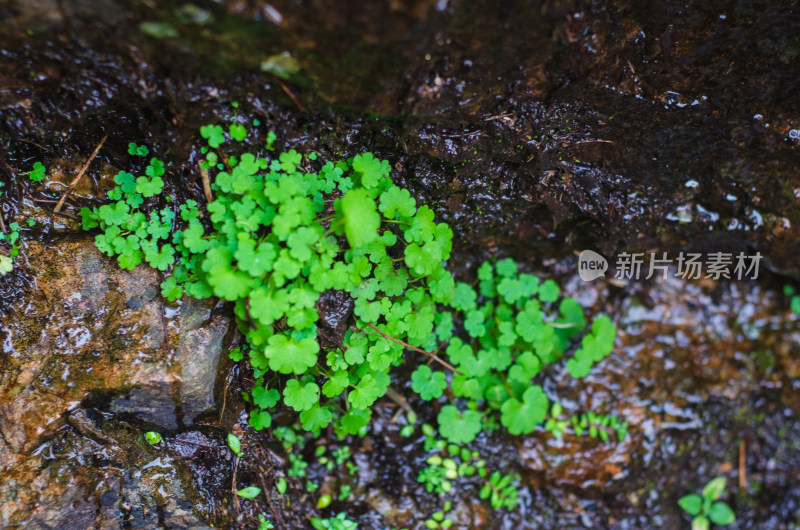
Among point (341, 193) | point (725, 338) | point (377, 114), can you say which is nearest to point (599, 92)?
point (377, 114)

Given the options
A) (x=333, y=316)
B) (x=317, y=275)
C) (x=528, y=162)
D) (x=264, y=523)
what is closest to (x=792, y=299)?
(x=528, y=162)

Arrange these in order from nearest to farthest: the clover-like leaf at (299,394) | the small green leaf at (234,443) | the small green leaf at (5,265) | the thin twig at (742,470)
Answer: the small green leaf at (5,265) < the clover-like leaf at (299,394) < the small green leaf at (234,443) < the thin twig at (742,470)

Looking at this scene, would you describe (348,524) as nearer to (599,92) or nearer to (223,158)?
(223,158)

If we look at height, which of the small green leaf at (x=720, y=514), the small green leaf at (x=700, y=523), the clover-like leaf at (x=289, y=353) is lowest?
the small green leaf at (x=700, y=523)

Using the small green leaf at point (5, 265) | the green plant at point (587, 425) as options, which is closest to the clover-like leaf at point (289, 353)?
the small green leaf at point (5, 265)

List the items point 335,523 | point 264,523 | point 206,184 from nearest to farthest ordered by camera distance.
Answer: point 206,184
point 264,523
point 335,523

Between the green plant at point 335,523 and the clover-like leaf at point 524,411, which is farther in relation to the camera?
the clover-like leaf at point 524,411

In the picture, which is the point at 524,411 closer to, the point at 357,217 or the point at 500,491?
the point at 500,491

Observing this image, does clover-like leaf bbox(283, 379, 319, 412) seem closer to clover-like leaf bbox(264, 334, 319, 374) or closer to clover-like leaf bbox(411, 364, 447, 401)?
clover-like leaf bbox(264, 334, 319, 374)

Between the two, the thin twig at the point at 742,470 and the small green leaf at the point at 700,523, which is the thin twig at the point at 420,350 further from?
the thin twig at the point at 742,470
